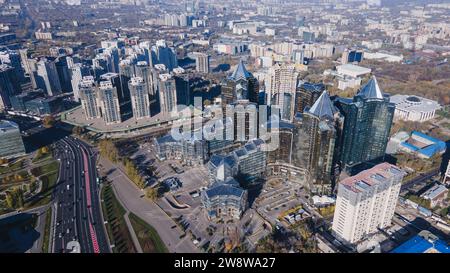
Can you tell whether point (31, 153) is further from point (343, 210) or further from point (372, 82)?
point (372, 82)

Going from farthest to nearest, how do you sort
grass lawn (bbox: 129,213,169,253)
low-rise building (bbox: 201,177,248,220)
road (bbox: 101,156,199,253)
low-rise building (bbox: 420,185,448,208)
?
1. low-rise building (bbox: 420,185,448,208)
2. low-rise building (bbox: 201,177,248,220)
3. road (bbox: 101,156,199,253)
4. grass lawn (bbox: 129,213,169,253)

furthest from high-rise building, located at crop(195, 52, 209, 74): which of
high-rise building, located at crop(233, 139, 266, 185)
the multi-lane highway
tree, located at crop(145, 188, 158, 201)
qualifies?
tree, located at crop(145, 188, 158, 201)

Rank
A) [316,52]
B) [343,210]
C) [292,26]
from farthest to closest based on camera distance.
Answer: [292,26]
[316,52]
[343,210]

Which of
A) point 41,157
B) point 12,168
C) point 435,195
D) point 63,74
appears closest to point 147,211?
point 41,157

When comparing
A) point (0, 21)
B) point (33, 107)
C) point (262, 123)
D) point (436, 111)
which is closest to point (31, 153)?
point (33, 107)

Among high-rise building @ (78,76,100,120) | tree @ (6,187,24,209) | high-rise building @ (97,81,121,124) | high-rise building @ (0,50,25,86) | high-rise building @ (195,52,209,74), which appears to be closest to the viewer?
tree @ (6,187,24,209)

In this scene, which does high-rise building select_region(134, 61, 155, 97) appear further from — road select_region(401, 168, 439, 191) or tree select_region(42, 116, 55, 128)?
road select_region(401, 168, 439, 191)
